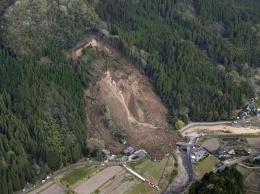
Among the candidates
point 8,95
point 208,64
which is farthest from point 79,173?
point 208,64

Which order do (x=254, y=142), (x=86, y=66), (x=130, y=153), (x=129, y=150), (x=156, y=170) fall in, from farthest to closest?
(x=86, y=66)
(x=254, y=142)
(x=129, y=150)
(x=130, y=153)
(x=156, y=170)

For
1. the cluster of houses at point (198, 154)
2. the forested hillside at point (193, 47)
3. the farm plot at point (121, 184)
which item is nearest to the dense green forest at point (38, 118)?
the farm plot at point (121, 184)

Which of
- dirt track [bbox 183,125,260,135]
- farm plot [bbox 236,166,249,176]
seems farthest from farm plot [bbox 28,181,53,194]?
farm plot [bbox 236,166,249,176]

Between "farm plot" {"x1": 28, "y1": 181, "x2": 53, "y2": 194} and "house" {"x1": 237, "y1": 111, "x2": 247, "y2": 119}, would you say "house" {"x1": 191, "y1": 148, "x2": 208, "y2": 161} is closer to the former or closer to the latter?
"house" {"x1": 237, "y1": 111, "x2": 247, "y2": 119}

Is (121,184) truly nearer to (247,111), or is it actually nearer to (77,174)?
(77,174)

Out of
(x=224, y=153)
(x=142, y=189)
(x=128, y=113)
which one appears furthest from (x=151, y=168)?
(x=128, y=113)
